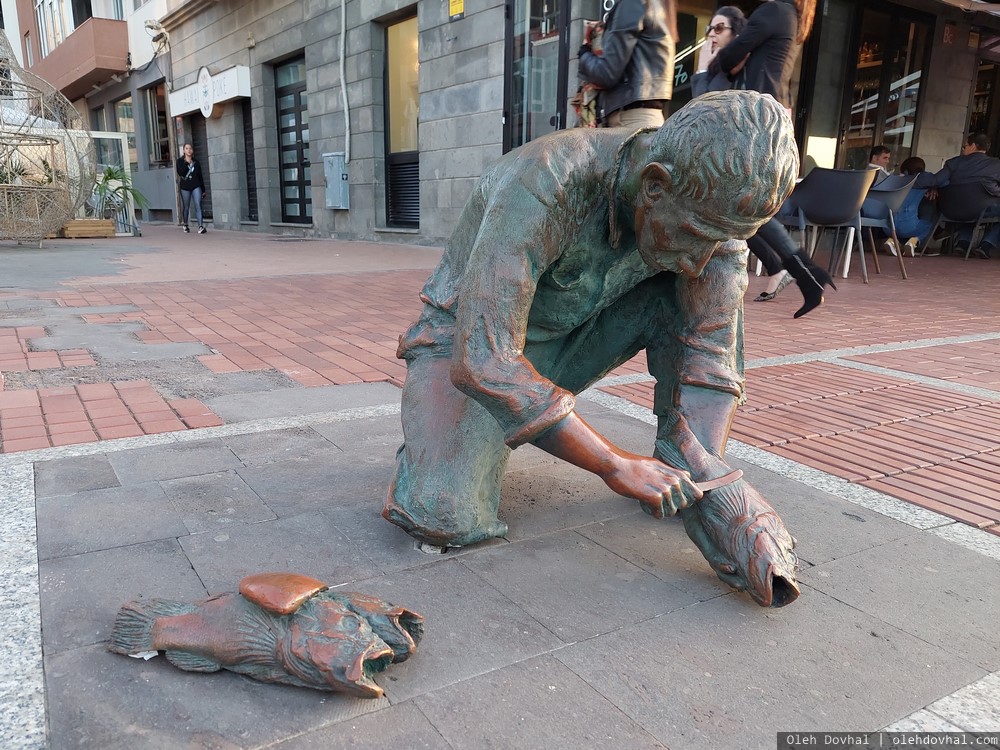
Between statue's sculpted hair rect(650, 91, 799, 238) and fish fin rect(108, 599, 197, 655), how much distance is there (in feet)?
4.13

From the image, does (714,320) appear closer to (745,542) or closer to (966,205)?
(745,542)

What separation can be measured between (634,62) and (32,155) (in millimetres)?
9026

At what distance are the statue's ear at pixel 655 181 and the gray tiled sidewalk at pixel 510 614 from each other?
2.90 feet

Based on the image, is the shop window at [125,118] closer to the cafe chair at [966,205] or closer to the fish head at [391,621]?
the cafe chair at [966,205]

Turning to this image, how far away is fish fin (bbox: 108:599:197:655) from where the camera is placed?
1.48 metres

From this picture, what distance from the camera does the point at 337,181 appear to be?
12.8m

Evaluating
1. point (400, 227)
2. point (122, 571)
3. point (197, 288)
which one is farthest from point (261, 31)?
point (122, 571)

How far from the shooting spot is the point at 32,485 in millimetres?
2293

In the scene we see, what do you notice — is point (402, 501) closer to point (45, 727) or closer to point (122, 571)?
point (122, 571)

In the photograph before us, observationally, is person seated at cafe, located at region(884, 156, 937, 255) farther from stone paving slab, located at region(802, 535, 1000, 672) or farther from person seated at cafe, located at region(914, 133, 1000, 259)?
stone paving slab, located at region(802, 535, 1000, 672)

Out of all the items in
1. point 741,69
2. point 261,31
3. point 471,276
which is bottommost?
point 471,276

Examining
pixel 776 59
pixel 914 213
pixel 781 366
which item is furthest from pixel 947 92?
pixel 781 366

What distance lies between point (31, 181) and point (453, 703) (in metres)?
11.1

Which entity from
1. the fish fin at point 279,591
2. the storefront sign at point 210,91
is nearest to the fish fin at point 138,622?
the fish fin at point 279,591
